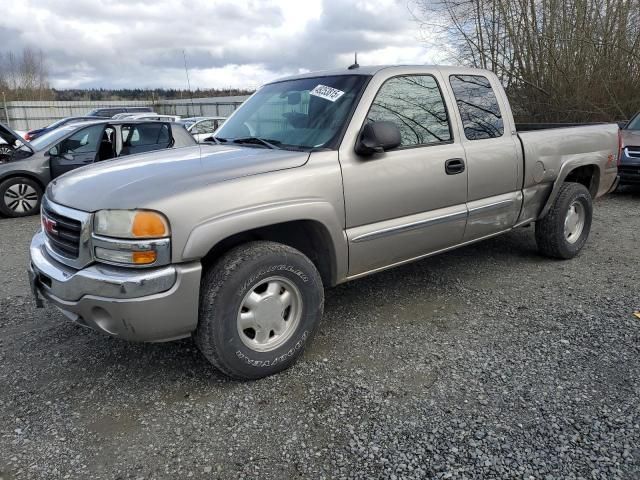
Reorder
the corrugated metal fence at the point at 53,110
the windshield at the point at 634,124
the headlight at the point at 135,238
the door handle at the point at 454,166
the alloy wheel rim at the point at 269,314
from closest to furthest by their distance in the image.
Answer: the headlight at the point at 135,238
the alloy wheel rim at the point at 269,314
the door handle at the point at 454,166
the windshield at the point at 634,124
the corrugated metal fence at the point at 53,110

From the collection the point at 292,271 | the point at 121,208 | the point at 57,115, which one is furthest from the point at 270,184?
Answer: the point at 57,115

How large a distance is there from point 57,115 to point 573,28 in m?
33.3

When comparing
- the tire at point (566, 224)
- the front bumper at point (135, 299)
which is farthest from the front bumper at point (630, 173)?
the front bumper at point (135, 299)

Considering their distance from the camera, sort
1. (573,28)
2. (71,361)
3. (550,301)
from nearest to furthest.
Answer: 1. (71,361)
2. (550,301)
3. (573,28)

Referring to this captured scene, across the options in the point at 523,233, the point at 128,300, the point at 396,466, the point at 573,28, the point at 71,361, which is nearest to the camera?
the point at 396,466

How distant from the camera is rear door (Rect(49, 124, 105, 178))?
8555 mm

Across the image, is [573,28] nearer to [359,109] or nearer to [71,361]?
[359,109]

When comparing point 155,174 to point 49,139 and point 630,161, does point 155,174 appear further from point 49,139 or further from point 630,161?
point 630,161

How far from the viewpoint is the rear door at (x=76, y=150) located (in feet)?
28.1

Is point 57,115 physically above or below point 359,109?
above

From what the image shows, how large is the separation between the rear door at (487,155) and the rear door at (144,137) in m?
5.99

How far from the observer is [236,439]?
2.56m

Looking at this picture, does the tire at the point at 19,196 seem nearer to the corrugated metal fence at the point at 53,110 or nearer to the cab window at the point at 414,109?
the cab window at the point at 414,109

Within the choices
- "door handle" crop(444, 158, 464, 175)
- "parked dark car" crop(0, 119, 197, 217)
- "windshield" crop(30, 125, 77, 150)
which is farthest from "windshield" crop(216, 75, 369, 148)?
"windshield" crop(30, 125, 77, 150)
